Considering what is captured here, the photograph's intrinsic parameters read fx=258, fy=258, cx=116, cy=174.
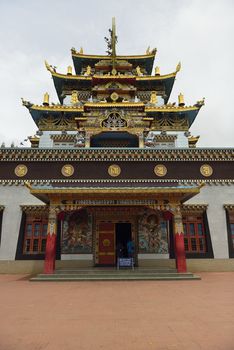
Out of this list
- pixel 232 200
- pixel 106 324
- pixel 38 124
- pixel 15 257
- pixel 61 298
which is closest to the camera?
pixel 106 324

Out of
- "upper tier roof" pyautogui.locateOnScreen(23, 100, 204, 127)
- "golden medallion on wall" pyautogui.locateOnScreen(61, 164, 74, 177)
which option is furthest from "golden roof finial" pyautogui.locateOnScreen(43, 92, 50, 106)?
"golden medallion on wall" pyautogui.locateOnScreen(61, 164, 74, 177)

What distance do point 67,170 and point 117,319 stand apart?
12.3 meters

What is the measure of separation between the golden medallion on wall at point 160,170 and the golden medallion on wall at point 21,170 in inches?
335

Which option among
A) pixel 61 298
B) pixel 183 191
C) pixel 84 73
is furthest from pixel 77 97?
pixel 61 298

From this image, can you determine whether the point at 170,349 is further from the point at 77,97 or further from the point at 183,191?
the point at 77,97

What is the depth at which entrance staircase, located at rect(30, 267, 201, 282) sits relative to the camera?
11.8 metres

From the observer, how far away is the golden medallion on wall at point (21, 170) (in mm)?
16734

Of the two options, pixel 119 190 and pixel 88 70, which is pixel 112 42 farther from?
pixel 119 190

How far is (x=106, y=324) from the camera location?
529 cm

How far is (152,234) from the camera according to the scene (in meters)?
15.6

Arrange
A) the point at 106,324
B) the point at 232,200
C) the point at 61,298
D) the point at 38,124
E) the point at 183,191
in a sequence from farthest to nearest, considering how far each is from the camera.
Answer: the point at 38,124 → the point at 232,200 → the point at 183,191 → the point at 61,298 → the point at 106,324

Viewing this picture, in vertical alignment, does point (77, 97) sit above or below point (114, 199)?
above

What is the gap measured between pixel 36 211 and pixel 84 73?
19.2 m

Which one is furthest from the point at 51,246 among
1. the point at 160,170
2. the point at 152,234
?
the point at 160,170
